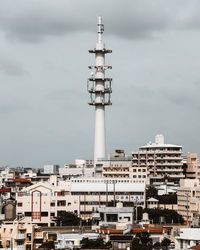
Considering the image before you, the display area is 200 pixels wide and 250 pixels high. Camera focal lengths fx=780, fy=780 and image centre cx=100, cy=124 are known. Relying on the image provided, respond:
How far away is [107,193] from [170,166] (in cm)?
5098

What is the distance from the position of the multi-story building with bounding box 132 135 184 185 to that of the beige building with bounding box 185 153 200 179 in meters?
6.58

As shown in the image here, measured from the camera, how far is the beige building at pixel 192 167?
632ft

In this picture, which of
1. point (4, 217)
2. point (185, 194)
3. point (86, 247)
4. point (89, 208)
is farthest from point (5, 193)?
point (86, 247)

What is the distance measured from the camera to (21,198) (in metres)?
127

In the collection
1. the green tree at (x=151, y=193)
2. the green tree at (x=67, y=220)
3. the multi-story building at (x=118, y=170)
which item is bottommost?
the green tree at (x=67, y=220)

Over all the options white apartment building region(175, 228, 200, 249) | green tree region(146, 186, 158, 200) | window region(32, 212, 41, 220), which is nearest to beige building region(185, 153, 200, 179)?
green tree region(146, 186, 158, 200)

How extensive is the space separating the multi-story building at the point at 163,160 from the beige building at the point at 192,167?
21.6 ft

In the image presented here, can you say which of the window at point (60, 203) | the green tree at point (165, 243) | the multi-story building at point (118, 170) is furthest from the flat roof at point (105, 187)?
the green tree at point (165, 243)

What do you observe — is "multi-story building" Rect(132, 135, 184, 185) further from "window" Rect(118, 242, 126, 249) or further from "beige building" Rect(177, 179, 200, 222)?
"window" Rect(118, 242, 126, 249)

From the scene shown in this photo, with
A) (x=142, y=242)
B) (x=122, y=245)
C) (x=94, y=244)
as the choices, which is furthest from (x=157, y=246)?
(x=94, y=244)

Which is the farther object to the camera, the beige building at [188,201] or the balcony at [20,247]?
the beige building at [188,201]

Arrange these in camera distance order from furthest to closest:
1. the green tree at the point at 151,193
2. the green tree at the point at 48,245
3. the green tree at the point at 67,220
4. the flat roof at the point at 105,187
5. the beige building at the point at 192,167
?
the beige building at the point at 192,167
the green tree at the point at 151,193
the flat roof at the point at 105,187
the green tree at the point at 67,220
the green tree at the point at 48,245

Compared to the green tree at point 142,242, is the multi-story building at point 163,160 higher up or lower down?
higher up

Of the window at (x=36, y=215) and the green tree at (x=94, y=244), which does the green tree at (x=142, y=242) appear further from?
the window at (x=36, y=215)
